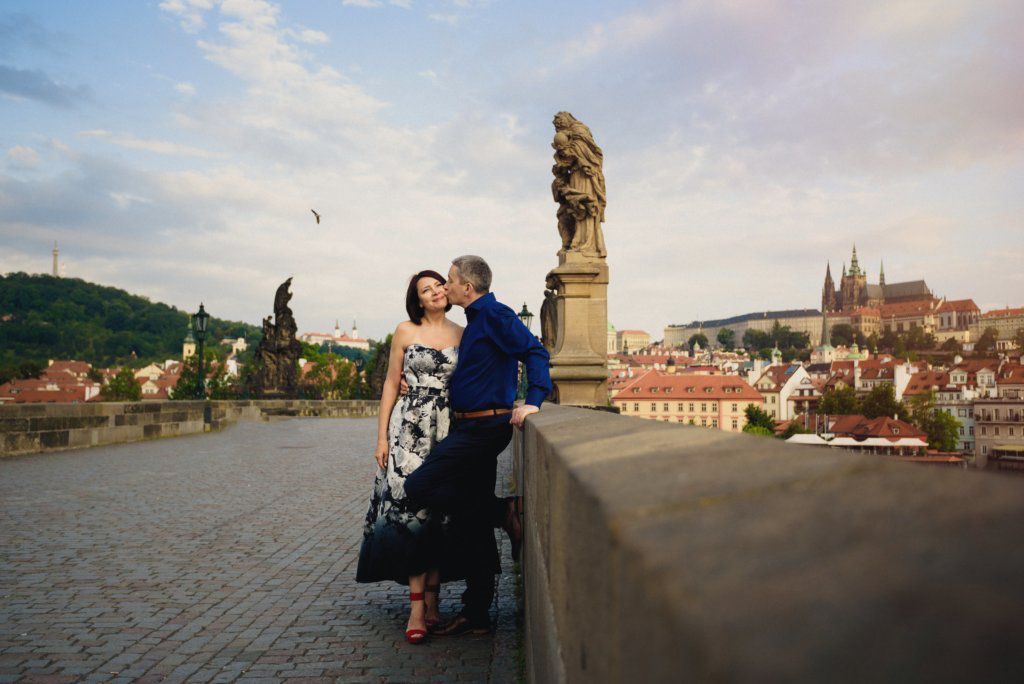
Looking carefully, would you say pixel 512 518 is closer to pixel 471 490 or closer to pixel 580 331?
pixel 471 490

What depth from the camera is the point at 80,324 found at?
80.5 metres

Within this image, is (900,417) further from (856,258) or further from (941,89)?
(856,258)

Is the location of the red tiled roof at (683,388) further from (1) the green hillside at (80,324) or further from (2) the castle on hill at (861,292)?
(2) the castle on hill at (861,292)

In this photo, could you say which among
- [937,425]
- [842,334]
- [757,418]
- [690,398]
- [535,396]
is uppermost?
[842,334]

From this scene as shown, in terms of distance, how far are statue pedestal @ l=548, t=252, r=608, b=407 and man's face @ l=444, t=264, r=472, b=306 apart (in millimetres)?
5619

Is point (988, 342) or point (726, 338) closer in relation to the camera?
point (988, 342)

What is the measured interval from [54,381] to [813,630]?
9169cm

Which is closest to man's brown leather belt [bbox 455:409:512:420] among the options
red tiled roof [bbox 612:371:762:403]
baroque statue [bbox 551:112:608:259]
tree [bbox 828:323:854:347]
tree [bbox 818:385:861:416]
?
baroque statue [bbox 551:112:608:259]

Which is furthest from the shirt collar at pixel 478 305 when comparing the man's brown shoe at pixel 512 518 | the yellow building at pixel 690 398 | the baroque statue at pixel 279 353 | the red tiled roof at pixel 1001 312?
the red tiled roof at pixel 1001 312

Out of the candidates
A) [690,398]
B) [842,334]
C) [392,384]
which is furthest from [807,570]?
[842,334]

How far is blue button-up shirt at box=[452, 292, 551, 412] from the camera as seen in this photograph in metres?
4.07

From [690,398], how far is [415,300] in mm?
84230

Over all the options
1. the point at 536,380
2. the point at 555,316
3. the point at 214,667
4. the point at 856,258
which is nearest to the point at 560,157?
the point at 555,316

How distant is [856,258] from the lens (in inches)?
7101
